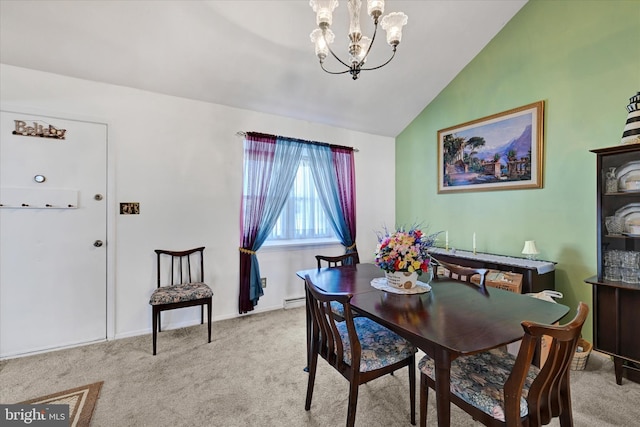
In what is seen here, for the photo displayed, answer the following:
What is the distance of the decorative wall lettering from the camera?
7.93 ft

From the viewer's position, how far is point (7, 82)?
7.84 ft

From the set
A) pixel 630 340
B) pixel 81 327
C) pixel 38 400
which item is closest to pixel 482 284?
pixel 630 340

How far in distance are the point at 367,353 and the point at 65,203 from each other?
2.90 meters

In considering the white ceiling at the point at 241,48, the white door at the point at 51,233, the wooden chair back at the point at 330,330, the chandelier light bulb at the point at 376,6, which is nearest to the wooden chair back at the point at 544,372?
the wooden chair back at the point at 330,330

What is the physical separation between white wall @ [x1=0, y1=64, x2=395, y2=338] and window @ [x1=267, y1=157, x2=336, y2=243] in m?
0.27

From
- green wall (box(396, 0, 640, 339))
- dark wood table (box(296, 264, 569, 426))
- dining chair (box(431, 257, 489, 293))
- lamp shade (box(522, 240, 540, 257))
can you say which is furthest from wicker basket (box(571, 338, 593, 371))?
dark wood table (box(296, 264, 569, 426))

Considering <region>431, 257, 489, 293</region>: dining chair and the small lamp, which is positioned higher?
the small lamp

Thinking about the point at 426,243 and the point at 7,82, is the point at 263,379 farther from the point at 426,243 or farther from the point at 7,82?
the point at 7,82

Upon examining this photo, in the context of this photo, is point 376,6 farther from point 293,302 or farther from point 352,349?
point 293,302

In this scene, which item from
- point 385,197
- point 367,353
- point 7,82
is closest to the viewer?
point 367,353

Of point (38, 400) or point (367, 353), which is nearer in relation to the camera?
point (367, 353)

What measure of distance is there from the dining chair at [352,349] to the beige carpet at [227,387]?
223mm

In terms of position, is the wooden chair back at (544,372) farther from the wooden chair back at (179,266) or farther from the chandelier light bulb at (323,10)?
the wooden chair back at (179,266)

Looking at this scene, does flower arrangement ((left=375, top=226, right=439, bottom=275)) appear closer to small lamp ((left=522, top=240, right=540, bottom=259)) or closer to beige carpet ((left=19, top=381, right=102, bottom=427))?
small lamp ((left=522, top=240, right=540, bottom=259))
